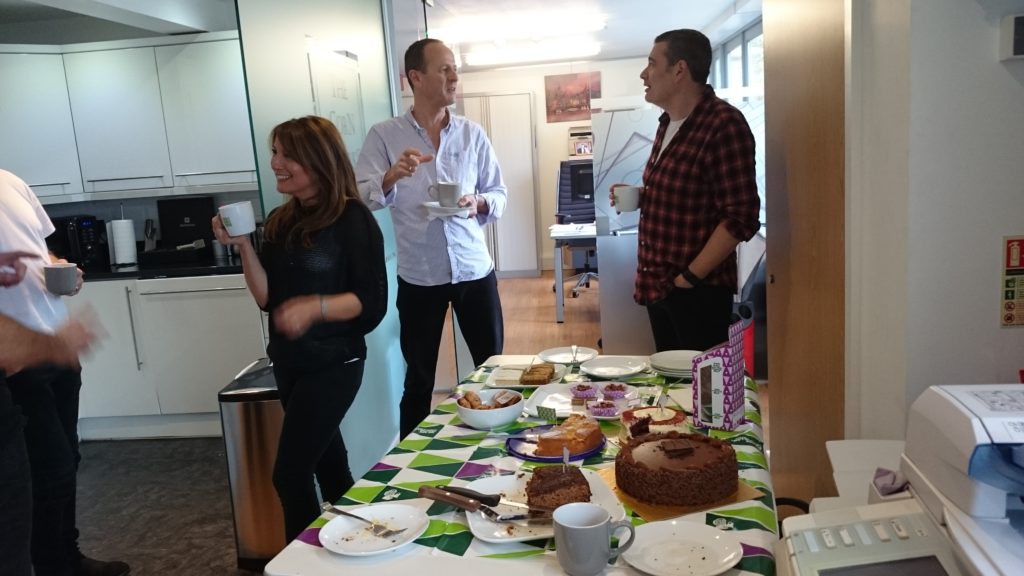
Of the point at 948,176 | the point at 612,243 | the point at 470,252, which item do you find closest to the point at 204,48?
the point at 470,252

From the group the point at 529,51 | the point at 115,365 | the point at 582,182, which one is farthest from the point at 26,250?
the point at 529,51

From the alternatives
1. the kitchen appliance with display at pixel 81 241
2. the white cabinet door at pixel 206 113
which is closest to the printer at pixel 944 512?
the white cabinet door at pixel 206 113

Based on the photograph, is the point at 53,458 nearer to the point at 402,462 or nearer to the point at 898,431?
the point at 402,462

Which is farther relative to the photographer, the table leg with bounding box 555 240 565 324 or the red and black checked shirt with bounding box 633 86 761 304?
the table leg with bounding box 555 240 565 324

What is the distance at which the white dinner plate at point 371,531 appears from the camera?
1080mm

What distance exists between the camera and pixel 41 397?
7.22 feet

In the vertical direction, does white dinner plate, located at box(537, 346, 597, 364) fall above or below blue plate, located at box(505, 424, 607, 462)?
above

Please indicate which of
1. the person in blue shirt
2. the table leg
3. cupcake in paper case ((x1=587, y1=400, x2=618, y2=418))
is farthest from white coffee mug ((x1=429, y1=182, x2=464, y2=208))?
the table leg

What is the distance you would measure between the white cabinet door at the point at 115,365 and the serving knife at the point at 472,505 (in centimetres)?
318

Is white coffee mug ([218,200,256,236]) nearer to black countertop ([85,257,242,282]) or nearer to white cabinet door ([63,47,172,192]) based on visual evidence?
black countertop ([85,257,242,282])

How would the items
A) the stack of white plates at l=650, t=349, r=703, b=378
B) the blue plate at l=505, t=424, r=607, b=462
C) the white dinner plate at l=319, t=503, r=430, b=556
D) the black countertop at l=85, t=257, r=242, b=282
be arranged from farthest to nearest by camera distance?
1. the black countertop at l=85, t=257, r=242, b=282
2. the stack of white plates at l=650, t=349, r=703, b=378
3. the blue plate at l=505, t=424, r=607, b=462
4. the white dinner plate at l=319, t=503, r=430, b=556

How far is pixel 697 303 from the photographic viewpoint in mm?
2275

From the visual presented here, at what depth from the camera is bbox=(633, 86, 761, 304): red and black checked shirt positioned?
2.12m

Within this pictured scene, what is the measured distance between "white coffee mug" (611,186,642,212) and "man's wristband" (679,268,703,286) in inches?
12.6
